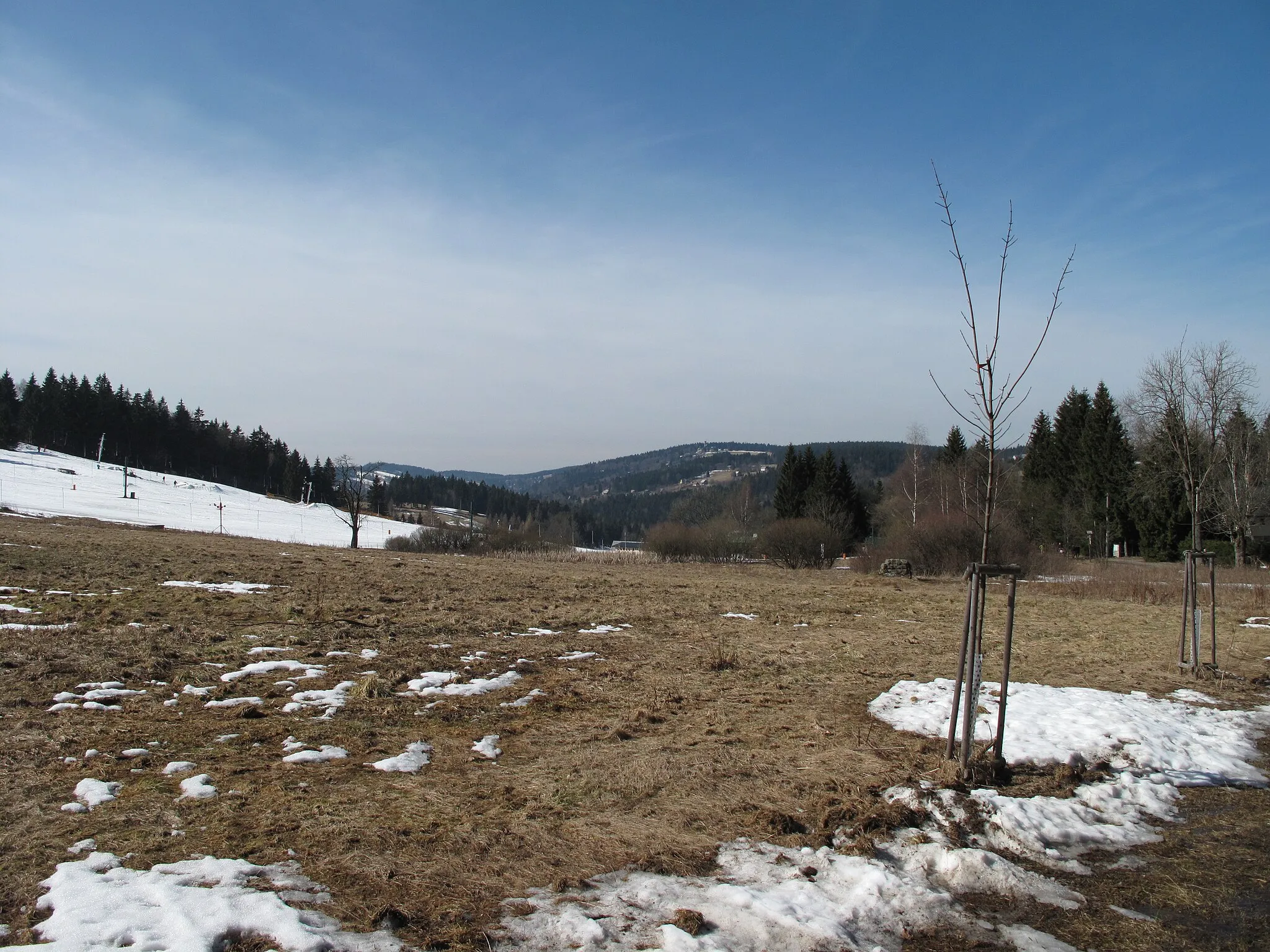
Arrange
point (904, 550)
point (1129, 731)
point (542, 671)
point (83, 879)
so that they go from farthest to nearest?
1. point (904, 550)
2. point (542, 671)
3. point (1129, 731)
4. point (83, 879)

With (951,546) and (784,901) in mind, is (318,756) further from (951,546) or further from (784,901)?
(951,546)

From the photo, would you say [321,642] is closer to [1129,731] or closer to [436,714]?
[436,714]

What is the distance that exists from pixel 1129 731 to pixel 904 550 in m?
28.0

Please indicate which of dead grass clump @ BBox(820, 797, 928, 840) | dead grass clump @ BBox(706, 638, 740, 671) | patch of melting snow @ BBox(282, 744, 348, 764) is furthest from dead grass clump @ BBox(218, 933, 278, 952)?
dead grass clump @ BBox(706, 638, 740, 671)

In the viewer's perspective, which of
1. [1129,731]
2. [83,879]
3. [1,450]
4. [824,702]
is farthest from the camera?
[1,450]

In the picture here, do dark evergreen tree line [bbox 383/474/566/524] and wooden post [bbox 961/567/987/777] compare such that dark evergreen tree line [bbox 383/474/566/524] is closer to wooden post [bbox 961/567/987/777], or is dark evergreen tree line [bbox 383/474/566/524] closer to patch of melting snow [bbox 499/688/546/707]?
patch of melting snow [bbox 499/688/546/707]

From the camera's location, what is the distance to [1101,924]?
12.0 ft

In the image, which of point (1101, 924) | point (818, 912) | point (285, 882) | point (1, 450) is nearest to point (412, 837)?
point (285, 882)

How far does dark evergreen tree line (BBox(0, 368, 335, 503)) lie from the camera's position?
300ft

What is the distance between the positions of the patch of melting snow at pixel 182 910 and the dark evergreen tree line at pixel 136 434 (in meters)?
97.7

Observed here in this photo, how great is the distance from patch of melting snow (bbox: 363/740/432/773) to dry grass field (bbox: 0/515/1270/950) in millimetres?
82

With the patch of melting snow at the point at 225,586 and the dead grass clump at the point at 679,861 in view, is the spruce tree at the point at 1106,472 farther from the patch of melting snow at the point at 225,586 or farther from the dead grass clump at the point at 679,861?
the dead grass clump at the point at 679,861

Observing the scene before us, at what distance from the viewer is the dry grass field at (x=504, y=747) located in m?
3.90

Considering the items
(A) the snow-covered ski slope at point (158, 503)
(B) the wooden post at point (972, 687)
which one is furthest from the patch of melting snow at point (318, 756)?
(A) the snow-covered ski slope at point (158, 503)
